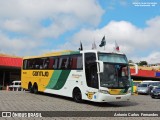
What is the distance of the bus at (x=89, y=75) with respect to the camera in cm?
1741

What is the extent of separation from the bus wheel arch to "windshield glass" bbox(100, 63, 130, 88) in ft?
7.53

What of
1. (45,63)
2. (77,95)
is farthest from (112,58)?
(45,63)

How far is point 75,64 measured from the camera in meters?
19.8

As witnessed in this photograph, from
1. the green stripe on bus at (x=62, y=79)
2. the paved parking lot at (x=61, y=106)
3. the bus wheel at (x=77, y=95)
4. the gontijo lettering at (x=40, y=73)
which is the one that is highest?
the gontijo lettering at (x=40, y=73)

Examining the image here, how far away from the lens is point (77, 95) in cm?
1939

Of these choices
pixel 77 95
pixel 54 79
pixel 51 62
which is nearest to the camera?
pixel 77 95

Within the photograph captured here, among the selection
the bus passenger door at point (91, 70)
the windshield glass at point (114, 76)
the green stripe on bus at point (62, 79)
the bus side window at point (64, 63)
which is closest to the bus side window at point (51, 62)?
the bus side window at point (64, 63)

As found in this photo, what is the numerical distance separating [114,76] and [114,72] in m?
0.23

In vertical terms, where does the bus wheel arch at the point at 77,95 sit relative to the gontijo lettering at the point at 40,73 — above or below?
below

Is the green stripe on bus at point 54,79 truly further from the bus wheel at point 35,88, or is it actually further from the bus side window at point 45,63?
the bus wheel at point 35,88

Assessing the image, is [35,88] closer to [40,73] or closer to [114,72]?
[40,73]

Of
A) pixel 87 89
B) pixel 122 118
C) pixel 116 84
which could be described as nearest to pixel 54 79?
pixel 87 89

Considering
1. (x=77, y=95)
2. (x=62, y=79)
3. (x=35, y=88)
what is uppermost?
(x=62, y=79)

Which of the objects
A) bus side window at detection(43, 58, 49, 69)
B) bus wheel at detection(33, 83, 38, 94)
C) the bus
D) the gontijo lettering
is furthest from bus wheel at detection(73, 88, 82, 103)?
bus wheel at detection(33, 83, 38, 94)
